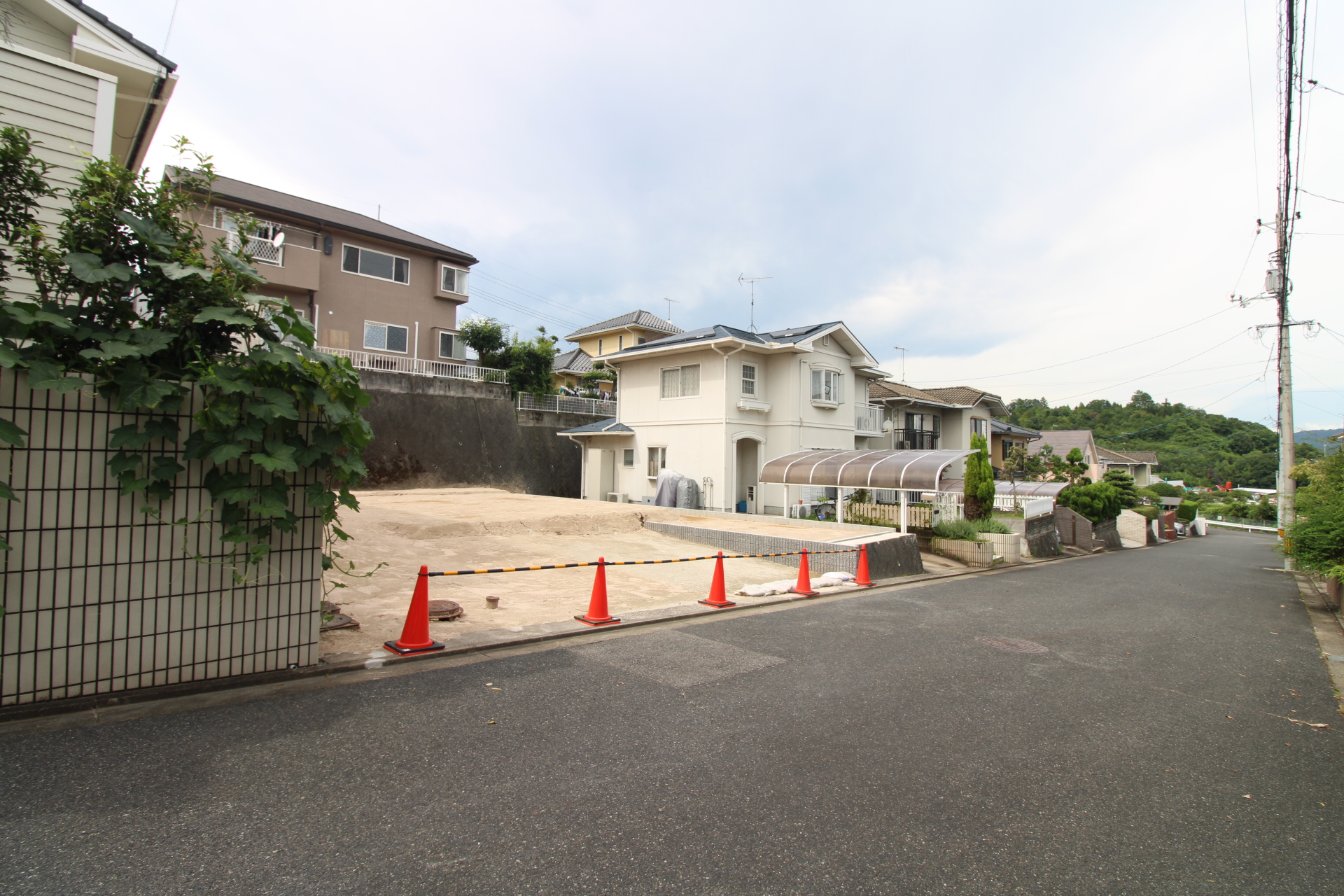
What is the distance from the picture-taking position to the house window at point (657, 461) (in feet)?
79.3

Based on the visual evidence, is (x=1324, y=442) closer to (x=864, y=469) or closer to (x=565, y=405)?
(x=864, y=469)

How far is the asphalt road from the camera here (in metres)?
2.73

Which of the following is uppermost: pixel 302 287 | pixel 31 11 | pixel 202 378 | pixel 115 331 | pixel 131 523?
pixel 302 287

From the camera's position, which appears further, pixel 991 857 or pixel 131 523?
pixel 131 523

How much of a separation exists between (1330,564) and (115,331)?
1513cm

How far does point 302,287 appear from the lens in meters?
25.4

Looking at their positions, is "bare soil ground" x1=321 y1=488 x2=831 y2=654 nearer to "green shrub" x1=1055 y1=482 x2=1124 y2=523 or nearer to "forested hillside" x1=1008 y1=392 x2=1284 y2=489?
"green shrub" x1=1055 y1=482 x2=1124 y2=523

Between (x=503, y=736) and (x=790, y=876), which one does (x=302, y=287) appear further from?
(x=790, y=876)

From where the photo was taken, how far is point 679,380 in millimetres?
24031

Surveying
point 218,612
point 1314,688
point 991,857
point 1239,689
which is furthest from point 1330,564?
point 218,612

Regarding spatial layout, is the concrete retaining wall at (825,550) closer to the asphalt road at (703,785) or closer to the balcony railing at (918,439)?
the asphalt road at (703,785)

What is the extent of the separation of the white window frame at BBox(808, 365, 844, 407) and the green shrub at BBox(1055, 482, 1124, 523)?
9408 mm

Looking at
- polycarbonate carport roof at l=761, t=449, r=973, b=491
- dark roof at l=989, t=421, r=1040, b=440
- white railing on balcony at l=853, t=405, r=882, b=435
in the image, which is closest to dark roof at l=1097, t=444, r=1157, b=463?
dark roof at l=989, t=421, r=1040, b=440

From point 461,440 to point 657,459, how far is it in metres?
8.66
